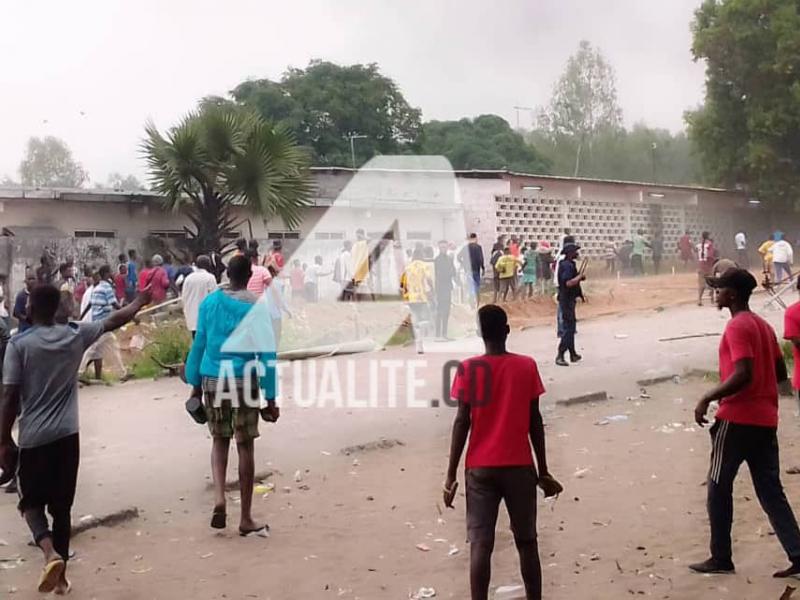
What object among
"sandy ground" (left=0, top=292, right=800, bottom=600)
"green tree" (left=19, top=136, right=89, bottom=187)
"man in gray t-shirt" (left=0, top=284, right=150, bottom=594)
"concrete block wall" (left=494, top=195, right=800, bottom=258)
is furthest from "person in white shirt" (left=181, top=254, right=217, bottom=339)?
"green tree" (left=19, top=136, right=89, bottom=187)

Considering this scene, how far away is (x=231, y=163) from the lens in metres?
16.5

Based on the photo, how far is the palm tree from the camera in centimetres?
1614

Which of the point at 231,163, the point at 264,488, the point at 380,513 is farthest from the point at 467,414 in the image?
the point at 231,163

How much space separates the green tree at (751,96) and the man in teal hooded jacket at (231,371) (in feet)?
78.0

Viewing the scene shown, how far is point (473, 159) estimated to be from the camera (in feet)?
116

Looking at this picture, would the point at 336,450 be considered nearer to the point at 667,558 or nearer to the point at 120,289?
the point at 667,558

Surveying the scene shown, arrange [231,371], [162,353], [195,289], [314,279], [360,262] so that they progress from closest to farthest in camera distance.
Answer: [231,371]
[195,289]
[162,353]
[360,262]
[314,279]

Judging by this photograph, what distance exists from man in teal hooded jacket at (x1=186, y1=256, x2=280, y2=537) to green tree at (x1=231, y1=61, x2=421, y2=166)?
2704 cm

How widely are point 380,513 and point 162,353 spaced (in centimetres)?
720

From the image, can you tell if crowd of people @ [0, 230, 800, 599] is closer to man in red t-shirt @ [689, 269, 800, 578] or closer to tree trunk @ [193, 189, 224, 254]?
man in red t-shirt @ [689, 269, 800, 578]

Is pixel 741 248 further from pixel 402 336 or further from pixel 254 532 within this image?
pixel 254 532

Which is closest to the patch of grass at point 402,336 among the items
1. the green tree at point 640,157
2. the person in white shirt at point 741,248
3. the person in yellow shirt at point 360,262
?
the person in yellow shirt at point 360,262

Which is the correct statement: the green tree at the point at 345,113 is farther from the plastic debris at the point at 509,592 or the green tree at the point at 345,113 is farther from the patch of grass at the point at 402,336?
the plastic debris at the point at 509,592

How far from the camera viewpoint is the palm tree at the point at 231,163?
16141mm
